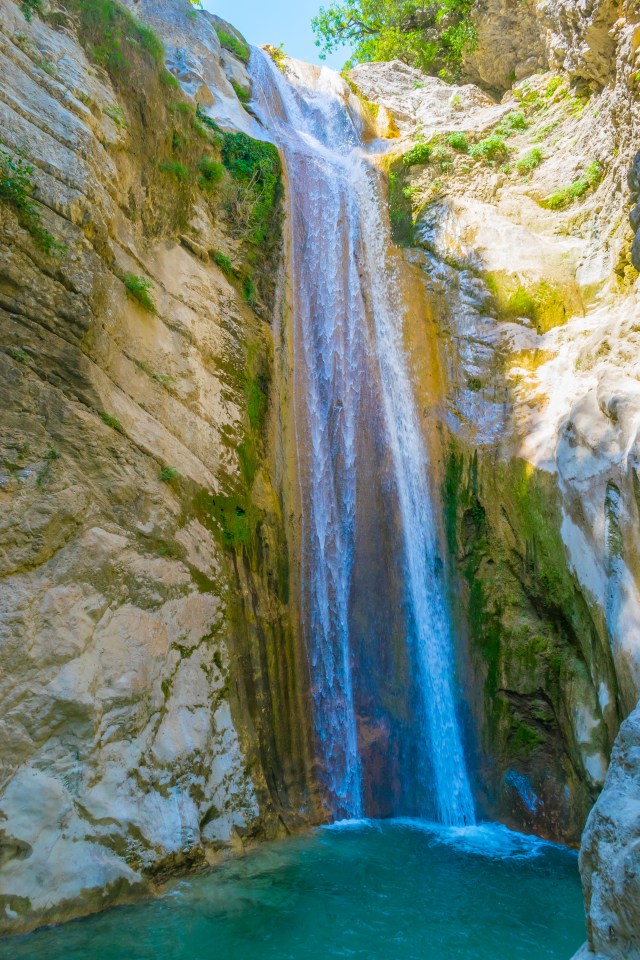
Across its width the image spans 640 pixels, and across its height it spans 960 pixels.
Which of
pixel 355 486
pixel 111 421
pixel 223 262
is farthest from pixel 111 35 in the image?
pixel 355 486

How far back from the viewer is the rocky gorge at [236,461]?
579 centimetres

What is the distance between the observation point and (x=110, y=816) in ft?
18.8

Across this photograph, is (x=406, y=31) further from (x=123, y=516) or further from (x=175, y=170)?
(x=123, y=516)

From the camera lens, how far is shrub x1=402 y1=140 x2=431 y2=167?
13.2 meters

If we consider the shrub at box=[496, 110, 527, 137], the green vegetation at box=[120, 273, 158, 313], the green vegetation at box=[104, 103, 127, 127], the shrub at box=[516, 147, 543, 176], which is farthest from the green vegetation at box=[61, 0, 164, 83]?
the shrub at box=[496, 110, 527, 137]

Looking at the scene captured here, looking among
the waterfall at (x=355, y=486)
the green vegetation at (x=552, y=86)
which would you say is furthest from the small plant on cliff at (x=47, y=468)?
the green vegetation at (x=552, y=86)

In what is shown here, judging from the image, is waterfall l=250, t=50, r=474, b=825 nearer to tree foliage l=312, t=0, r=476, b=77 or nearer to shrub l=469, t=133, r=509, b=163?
shrub l=469, t=133, r=509, b=163

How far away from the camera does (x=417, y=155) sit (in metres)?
13.2

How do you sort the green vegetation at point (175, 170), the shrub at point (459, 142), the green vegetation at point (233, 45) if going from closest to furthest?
1. the green vegetation at point (175, 170)
2. the shrub at point (459, 142)
3. the green vegetation at point (233, 45)

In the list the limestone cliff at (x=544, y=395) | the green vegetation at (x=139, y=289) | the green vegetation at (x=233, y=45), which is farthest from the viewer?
the green vegetation at (x=233, y=45)

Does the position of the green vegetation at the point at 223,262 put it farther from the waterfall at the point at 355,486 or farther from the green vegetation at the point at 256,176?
the waterfall at the point at 355,486

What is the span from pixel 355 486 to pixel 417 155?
749 cm

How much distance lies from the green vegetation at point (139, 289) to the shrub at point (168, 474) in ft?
7.20

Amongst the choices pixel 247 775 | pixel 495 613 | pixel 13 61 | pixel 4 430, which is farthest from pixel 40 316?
pixel 495 613
